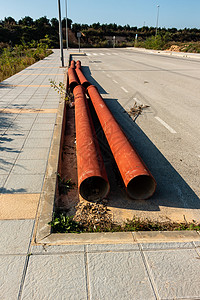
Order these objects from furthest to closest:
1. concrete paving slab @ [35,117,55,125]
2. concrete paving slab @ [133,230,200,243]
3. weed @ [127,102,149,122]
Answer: weed @ [127,102,149,122], concrete paving slab @ [35,117,55,125], concrete paving slab @ [133,230,200,243]

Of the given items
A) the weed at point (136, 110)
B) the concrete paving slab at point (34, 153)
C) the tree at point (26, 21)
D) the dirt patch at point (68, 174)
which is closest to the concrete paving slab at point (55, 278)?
the dirt patch at point (68, 174)

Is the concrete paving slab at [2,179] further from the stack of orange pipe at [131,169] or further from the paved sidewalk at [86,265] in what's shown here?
the stack of orange pipe at [131,169]

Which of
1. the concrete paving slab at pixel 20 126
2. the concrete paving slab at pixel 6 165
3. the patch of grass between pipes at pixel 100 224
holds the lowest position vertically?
the patch of grass between pipes at pixel 100 224

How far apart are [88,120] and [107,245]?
3.22m

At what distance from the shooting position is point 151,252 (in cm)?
290

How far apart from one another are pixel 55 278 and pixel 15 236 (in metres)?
0.83

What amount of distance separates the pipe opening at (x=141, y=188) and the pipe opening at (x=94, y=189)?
0.40 m

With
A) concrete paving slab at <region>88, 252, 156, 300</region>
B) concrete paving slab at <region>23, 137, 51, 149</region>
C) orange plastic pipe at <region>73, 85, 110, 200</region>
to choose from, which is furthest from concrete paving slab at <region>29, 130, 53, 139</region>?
concrete paving slab at <region>88, 252, 156, 300</region>

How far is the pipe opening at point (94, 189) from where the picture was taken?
3.88 metres

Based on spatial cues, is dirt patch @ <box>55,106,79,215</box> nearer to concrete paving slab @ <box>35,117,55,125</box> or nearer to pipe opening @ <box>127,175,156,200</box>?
concrete paving slab @ <box>35,117,55,125</box>

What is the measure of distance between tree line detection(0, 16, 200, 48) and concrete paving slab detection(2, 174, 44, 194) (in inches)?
2026

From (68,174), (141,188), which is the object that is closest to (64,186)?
(68,174)

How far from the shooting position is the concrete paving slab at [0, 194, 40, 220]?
3.42 meters

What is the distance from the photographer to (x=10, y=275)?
100.0 inches
